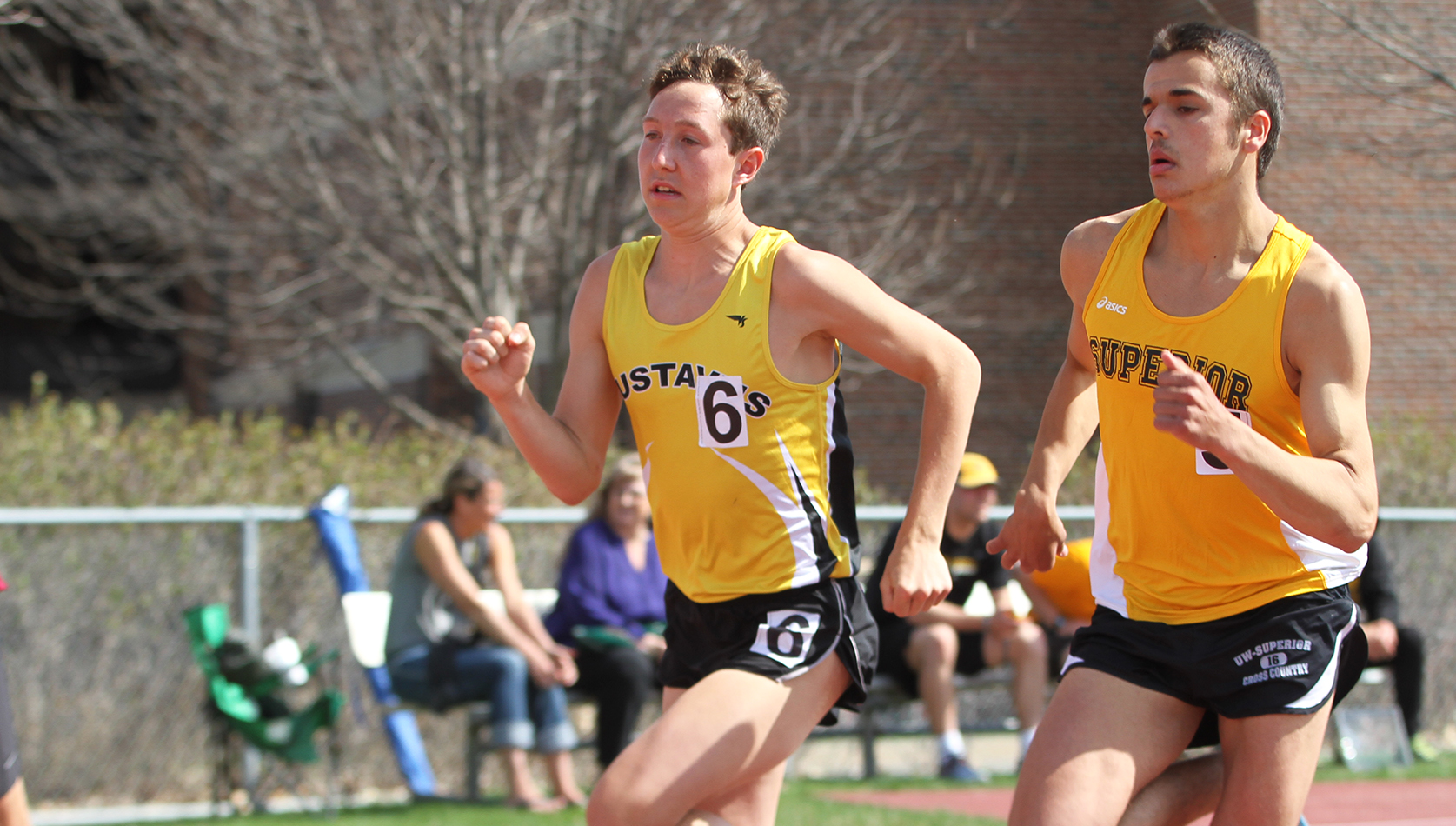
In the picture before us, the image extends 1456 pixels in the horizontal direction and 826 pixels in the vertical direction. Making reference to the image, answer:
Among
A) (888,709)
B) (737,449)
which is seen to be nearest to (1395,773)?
(888,709)

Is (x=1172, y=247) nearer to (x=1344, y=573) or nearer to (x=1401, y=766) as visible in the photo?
(x=1344, y=573)

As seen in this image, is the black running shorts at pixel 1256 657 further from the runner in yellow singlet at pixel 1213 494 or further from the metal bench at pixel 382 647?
the metal bench at pixel 382 647

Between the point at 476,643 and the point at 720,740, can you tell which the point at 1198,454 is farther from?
the point at 476,643

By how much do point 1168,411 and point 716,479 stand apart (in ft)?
3.59

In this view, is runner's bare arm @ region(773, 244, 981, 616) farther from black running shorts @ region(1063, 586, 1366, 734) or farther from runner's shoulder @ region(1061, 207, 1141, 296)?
black running shorts @ region(1063, 586, 1366, 734)

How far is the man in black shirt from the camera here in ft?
26.2

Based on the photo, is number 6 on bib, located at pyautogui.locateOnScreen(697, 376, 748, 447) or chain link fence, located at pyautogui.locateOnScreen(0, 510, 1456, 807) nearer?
number 6 on bib, located at pyautogui.locateOnScreen(697, 376, 748, 447)

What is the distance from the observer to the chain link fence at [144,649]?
7273 mm

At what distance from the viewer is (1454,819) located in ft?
22.7

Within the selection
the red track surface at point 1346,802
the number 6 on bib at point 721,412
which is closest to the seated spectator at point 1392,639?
the red track surface at point 1346,802

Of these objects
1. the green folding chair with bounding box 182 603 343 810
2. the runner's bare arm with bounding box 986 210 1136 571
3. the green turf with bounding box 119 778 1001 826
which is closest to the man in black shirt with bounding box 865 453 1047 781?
the green turf with bounding box 119 778 1001 826

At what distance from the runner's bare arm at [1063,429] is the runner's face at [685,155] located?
2.85 ft

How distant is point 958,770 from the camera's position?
796 cm

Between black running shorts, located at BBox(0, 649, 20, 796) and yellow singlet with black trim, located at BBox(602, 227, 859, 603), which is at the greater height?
yellow singlet with black trim, located at BBox(602, 227, 859, 603)
